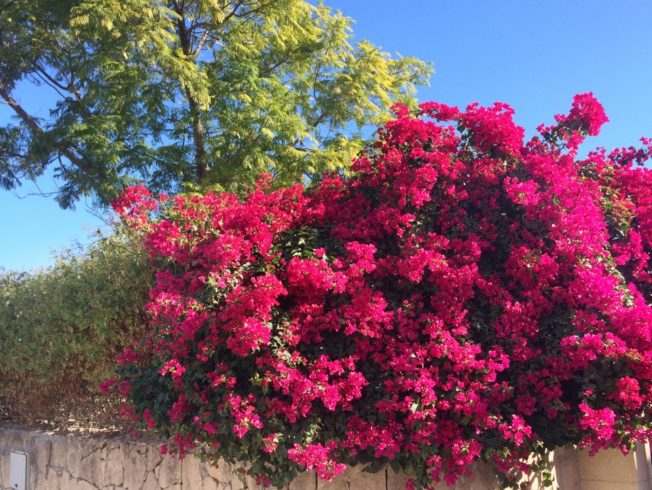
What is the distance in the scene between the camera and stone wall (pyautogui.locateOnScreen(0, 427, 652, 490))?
350 centimetres

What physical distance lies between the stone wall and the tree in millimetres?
4856

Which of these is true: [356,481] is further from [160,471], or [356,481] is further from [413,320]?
[160,471]

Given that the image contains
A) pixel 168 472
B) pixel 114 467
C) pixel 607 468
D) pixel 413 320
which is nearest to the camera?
pixel 413 320

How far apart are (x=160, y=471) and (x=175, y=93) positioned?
724 cm

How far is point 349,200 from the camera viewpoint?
4.06 m

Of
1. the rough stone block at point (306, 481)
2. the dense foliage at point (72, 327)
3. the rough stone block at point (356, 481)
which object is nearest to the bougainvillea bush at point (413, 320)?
the rough stone block at point (356, 481)

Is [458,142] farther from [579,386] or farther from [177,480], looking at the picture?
[177,480]

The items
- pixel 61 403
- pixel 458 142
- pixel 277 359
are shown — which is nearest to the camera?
pixel 277 359

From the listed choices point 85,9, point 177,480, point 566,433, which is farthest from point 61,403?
point 85,9

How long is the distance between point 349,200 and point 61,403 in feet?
11.7

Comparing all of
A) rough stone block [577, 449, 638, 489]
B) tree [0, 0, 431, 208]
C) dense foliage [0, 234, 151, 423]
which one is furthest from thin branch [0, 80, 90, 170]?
rough stone block [577, 449, 638, 489]

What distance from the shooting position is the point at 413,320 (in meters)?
3.33

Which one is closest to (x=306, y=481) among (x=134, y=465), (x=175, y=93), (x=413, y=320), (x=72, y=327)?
(x=413, y=320)

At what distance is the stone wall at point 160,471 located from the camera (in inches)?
138
